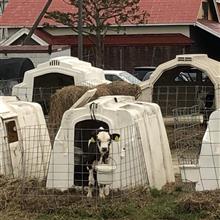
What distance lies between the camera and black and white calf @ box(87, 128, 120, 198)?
773 cm

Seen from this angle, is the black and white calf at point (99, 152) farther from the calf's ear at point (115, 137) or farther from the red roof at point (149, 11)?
the red roof at point (149, 11)

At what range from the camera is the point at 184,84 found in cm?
1627

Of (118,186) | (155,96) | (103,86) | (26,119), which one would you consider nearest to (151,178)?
(118,186)

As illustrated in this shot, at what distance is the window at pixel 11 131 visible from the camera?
8.95 meters

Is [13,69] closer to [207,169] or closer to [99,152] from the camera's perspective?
[99,152]

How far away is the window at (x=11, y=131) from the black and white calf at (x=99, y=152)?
4.50ft

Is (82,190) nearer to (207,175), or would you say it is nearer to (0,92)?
(207,175)

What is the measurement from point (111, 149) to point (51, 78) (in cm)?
609

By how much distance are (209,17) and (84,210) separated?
1244 inches

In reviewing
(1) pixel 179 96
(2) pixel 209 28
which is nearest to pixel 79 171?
(1) pixel 179 96

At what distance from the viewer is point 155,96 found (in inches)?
616

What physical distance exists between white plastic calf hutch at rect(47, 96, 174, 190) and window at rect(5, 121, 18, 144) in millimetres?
865

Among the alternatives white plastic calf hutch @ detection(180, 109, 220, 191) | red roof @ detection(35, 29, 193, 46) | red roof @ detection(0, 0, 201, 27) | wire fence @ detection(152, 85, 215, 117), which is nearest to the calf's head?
white plastic calf hutch @ detection(180, 109, 220, 191)

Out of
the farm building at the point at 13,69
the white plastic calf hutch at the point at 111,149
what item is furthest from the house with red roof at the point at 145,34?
the white plastic calf hutch at the point at 111,149
